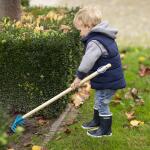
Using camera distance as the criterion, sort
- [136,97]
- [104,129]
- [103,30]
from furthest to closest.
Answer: [136,97]
[104,129]
[103,30]

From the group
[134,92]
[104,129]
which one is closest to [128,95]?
[134,92]

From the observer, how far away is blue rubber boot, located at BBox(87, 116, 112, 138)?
19.0ft

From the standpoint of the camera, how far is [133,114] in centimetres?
666

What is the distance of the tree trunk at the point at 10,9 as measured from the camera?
7.39m

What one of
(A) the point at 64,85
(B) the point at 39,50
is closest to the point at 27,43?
(B) the point at 39,50

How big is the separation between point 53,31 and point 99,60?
1164 mm

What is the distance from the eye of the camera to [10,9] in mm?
7410

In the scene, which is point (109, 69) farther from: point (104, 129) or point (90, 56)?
point (104, 129)

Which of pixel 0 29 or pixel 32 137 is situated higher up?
pixel 0 29

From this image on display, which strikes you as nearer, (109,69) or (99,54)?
(99,54)

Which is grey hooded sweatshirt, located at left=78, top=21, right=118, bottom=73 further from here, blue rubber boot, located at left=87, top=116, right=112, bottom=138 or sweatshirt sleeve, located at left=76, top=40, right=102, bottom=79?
blue rubber boot, located at left=87, top=116, right=112, bottom=138

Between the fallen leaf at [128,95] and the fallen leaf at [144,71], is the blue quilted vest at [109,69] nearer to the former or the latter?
the fallen leaf at [128,95]

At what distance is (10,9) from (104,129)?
240cm

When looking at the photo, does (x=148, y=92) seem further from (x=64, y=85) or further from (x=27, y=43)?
(x=27, y=43)
